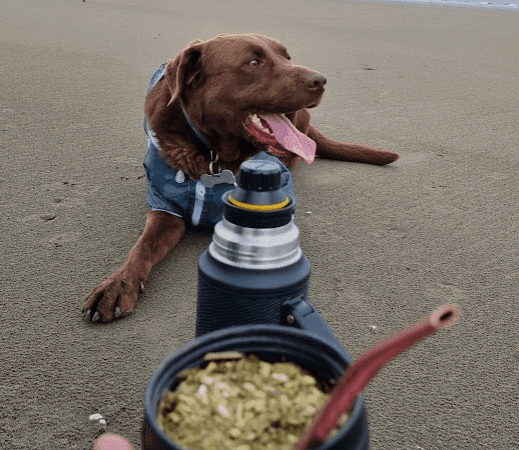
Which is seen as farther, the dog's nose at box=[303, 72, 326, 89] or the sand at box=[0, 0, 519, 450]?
the dog's nose at box=[303, 72, 326, 89]

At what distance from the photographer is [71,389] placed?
4.83 ft

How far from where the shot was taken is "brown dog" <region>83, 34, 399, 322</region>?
209 cm

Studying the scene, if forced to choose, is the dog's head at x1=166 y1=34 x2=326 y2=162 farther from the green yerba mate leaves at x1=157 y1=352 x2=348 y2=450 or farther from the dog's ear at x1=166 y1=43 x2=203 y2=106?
the green yerba mate leaves at x1=157 y1=352 x2=348 y2=450

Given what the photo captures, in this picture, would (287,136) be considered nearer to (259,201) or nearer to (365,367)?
(259,201)

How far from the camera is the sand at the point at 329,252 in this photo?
4.75 feet

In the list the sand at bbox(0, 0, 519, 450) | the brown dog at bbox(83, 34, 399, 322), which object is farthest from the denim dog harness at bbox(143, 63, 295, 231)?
the sand at bbox(0, 0, 519, 450)

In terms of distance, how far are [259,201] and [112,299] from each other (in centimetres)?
85

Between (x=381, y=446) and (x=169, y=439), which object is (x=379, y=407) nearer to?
(x=381, y=446)

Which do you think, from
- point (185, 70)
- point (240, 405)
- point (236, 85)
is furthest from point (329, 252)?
point (240, 405)

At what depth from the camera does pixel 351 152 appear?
3264 millimetres

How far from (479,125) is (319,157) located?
60.5 inches

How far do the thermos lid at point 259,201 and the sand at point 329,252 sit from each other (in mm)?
624

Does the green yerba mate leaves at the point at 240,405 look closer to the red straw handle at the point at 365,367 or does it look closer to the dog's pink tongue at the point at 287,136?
the red straw handle at the point at 365,367

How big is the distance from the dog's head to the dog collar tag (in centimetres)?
14
